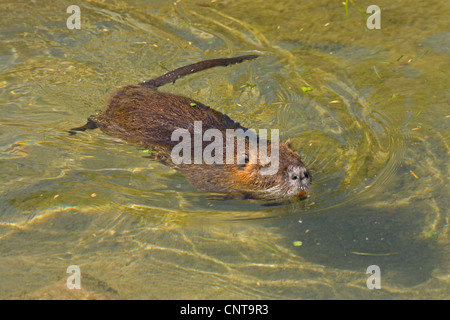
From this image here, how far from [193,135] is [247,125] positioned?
96cm

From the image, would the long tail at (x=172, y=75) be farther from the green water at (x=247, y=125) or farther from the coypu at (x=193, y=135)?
the green water at (x=247, y=125)

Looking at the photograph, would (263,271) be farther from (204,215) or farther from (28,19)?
(28,19)

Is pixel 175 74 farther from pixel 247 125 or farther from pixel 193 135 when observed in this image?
pixel 193 135

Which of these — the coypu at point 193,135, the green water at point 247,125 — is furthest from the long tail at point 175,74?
the green water at point 247,125

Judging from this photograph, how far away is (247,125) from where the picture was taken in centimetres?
531

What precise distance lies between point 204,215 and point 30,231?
4.17 feet

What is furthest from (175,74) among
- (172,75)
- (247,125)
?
(247,125)

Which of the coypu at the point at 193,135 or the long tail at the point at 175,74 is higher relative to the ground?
the long tail at the point at 175,74

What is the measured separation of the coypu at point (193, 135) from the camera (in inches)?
161

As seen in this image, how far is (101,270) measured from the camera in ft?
11.2

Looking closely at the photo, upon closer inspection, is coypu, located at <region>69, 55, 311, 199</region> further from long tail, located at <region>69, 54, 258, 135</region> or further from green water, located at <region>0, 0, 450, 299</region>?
green water, located at <region>0, 0, 450, 299</region>

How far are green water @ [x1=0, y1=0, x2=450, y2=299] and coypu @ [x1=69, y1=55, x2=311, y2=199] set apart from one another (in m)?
0.13

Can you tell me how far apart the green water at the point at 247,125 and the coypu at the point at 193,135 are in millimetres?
130

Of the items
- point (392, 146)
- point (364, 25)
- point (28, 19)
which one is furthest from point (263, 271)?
point (28, 19)
